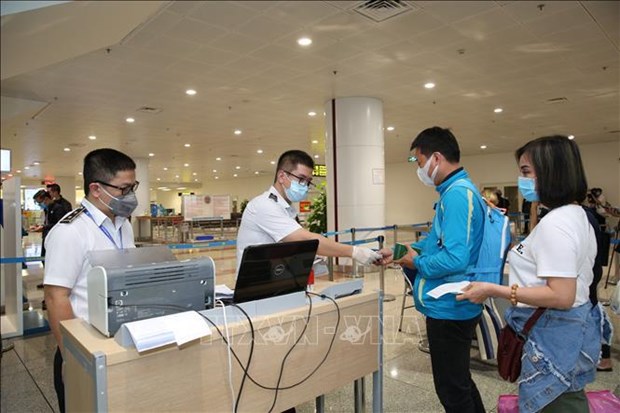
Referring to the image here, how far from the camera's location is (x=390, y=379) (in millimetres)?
3029

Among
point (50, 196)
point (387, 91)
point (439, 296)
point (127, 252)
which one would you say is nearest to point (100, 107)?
point (50, 196)

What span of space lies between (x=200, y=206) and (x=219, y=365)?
339 inches

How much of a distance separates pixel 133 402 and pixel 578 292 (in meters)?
1.51

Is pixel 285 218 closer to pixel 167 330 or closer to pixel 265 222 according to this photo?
pixel 265 222

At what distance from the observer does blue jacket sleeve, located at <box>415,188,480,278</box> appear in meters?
1.66

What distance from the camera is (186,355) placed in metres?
1.30

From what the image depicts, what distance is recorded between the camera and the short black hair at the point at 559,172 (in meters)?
1.46

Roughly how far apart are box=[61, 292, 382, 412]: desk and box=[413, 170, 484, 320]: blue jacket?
294 millimetres

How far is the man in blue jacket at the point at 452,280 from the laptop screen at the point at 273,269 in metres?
0.52

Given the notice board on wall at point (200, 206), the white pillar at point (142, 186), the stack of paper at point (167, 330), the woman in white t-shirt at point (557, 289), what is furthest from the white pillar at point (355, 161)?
the white pillar at point (142, 186)

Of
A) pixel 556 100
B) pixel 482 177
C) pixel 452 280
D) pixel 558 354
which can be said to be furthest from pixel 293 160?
pixel 482 177

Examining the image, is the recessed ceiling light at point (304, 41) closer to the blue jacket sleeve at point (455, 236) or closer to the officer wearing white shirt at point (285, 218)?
the officer wearing white shirt at point (285, 218)

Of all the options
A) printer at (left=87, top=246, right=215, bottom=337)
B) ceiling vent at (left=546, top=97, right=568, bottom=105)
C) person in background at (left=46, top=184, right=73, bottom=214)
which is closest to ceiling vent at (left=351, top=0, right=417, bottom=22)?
printer at (left=87, top=246, right=215, bottom=337)

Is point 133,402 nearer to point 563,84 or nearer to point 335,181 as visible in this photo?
point 335,181
